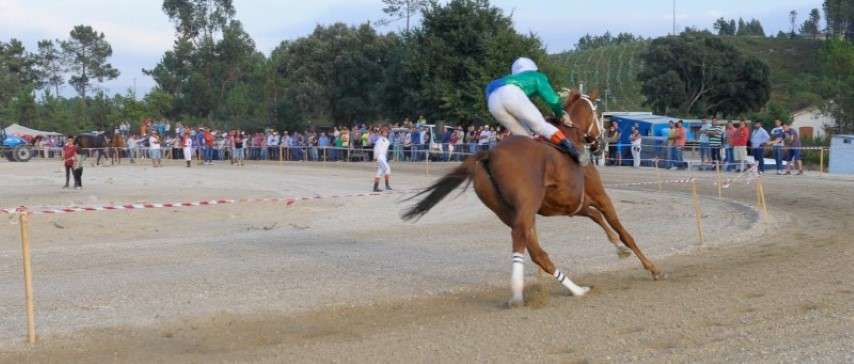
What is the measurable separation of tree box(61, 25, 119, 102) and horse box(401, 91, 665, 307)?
113m

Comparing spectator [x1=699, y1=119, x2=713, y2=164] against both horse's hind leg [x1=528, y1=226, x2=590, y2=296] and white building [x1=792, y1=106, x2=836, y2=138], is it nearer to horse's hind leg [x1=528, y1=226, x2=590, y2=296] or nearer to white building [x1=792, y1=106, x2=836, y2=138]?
horse's hind leg [x1=528, y1=226, x2=590, y2=296]

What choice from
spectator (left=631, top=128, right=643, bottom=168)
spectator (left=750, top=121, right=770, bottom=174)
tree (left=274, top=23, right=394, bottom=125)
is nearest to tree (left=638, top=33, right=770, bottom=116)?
tree (left=274, top=23, right=394, bottom=125)

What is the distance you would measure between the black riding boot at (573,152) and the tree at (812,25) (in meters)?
141

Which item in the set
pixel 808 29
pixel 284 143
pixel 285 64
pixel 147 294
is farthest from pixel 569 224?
pixel 808 29

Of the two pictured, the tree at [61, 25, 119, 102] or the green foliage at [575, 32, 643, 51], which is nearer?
the tree at [61, 25, 119, 102]

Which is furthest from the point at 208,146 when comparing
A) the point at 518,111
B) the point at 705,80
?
the point at 705,80

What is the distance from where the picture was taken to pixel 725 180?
28609 mm

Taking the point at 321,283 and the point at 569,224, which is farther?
the point at 569,224

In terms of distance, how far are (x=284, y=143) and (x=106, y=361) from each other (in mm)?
46368

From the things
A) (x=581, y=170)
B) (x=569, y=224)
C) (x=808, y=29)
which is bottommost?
(x=569, y=224)

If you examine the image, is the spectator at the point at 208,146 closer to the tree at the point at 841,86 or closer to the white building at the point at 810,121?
the tree at the point at 841,86

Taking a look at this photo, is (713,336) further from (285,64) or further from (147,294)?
(285,64)

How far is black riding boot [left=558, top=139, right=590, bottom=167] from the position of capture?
35.4 feet

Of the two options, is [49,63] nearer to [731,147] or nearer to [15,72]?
[15,72]
